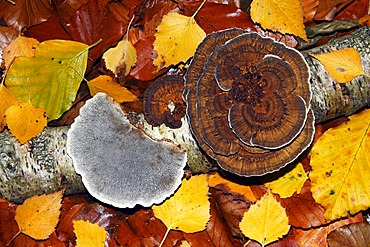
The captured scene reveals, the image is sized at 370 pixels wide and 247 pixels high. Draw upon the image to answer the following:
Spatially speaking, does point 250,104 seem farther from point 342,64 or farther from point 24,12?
point 24,12

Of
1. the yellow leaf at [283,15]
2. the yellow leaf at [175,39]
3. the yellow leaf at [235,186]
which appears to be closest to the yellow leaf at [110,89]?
the yellow leaf at [175,39]

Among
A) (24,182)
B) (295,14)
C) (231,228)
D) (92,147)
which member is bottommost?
(231,228)

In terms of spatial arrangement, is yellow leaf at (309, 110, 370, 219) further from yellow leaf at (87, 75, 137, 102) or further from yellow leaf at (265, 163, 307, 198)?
yellow leaf at (87, 75, 137, 102)

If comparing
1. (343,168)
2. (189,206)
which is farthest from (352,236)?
(189,206)

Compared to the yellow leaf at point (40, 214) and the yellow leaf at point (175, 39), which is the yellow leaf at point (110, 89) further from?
the yellow leaf at point (40, 214)

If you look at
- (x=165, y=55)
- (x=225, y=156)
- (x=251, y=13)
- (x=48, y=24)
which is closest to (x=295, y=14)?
(x=251, y=13)

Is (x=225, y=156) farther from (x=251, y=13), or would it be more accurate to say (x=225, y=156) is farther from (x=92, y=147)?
(x=251, y=13)
